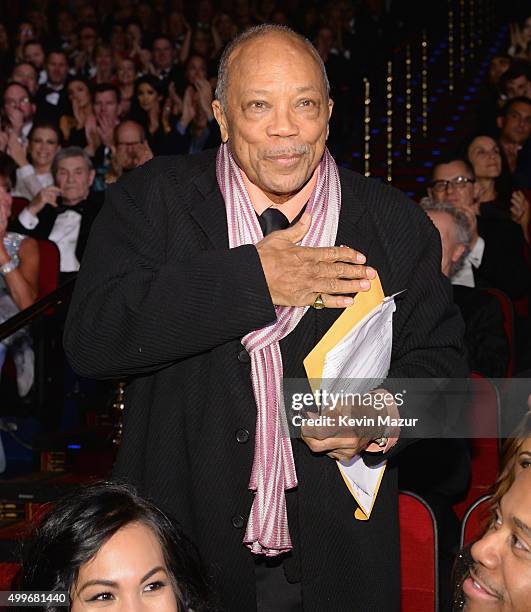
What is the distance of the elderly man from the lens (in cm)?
167

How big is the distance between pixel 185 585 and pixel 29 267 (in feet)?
11.1

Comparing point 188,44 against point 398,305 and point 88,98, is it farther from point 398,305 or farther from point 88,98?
point 398,305

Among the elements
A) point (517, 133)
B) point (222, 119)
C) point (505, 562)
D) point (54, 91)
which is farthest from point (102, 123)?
point (505, 562)

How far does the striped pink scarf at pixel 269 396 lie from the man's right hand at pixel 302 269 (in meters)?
0.10

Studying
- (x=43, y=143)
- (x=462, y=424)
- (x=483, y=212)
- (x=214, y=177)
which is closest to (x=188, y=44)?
(x=43, y=143)

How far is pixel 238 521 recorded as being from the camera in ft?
5.79

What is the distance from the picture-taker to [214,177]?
1.88 m

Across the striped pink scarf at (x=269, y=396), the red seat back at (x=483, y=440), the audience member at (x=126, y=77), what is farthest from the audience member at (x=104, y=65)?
the striped pink scarf at (x=269, y=396)

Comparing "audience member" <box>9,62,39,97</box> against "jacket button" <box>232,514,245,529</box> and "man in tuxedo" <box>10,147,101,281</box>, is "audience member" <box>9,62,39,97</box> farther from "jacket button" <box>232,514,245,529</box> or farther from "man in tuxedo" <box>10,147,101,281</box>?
"jacket button" <box>232,514,245,529</box>

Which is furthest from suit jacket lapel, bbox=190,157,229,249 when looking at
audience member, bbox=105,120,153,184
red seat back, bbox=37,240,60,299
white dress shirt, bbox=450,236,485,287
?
audience member, bbox=105,120,153,184

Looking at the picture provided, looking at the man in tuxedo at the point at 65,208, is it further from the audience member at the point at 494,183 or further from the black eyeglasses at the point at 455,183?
the audience member at the point at 494,183

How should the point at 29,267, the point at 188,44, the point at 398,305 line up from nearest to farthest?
the point at 398,305
the point at 29,267
the point at 188,44

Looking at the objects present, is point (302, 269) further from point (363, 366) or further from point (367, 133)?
point (367, 133)

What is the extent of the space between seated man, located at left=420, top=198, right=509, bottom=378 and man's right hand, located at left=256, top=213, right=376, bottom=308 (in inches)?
98.4
